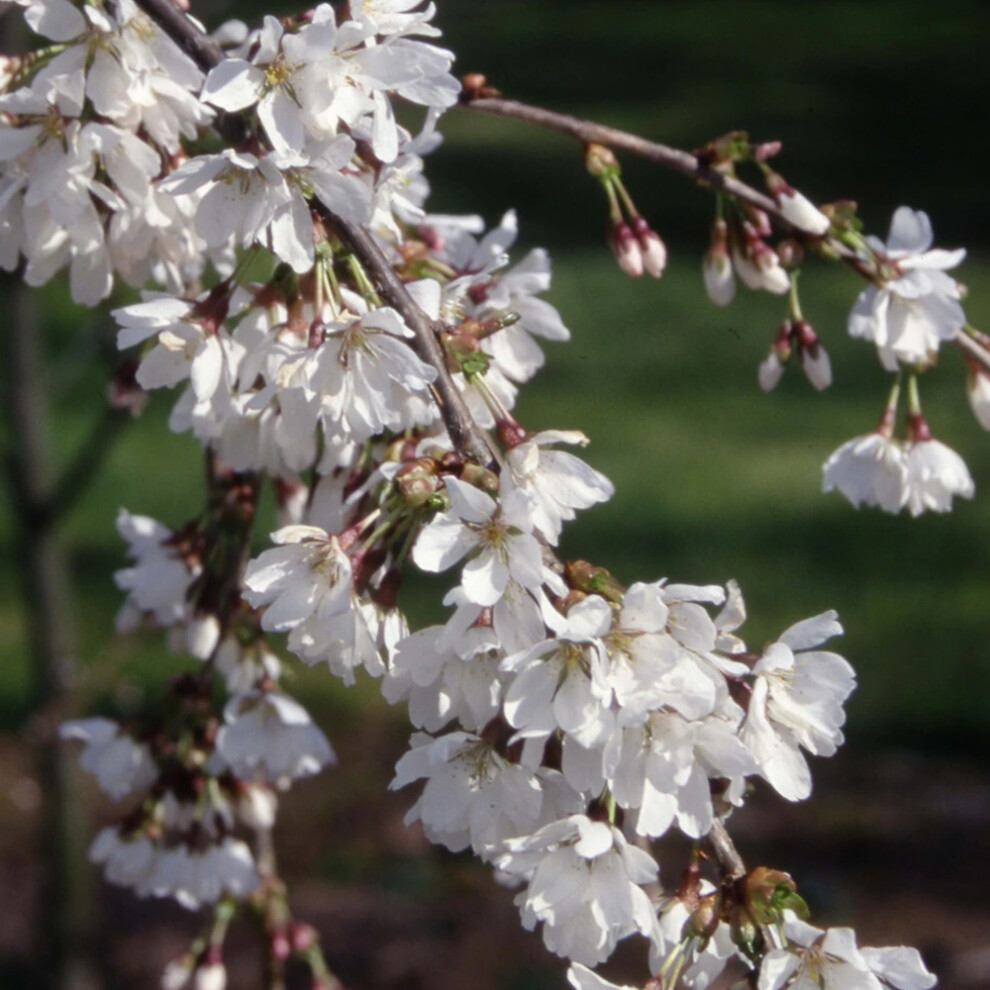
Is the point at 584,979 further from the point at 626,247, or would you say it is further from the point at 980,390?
the point at 980,390

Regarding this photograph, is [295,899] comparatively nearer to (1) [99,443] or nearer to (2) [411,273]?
(1) [99,443]

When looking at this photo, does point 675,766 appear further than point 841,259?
No

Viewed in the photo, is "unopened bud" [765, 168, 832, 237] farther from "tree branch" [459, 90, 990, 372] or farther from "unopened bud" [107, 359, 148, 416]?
"unopened bud" [107, 359, 148, 416]

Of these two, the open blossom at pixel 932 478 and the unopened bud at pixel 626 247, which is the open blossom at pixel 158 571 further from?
the open blossom at pixel 932 478

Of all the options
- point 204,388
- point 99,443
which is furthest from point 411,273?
point 99,443

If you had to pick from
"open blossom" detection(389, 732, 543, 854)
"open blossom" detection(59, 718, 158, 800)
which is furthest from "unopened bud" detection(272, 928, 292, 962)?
"open blossom" detection(389, 732, 543, 854)

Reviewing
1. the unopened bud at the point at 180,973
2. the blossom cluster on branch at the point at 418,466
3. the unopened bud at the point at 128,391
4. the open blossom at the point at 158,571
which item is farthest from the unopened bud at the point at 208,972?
the unopened bud at the point at 128,391

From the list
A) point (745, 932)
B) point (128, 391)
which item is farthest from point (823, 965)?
point (128, 391)
